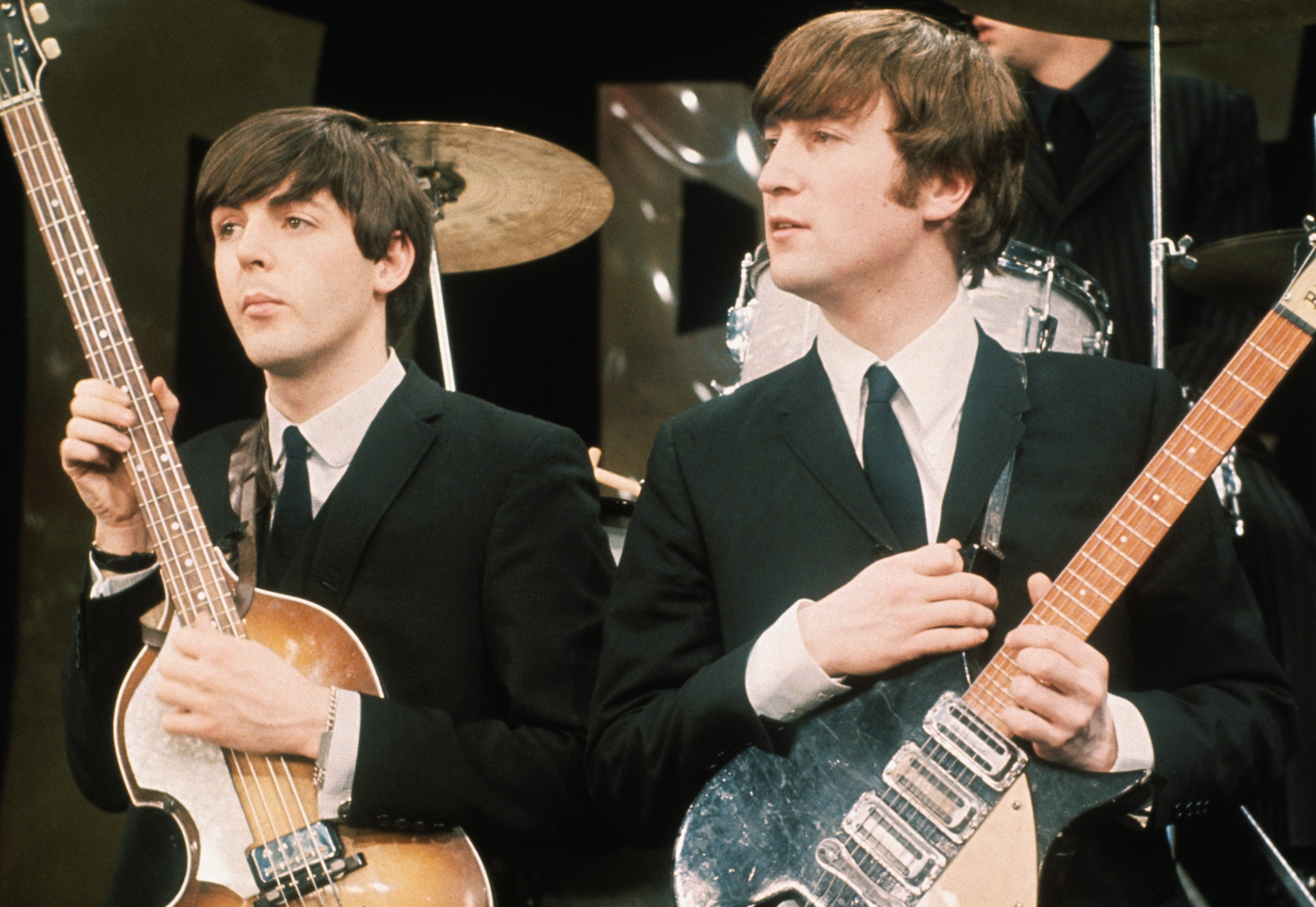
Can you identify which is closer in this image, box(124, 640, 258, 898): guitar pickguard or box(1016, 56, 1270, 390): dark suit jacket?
box(124, 640, 258, 898): guitar pickguard

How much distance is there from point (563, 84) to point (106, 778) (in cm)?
352

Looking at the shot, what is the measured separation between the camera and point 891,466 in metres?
2.02

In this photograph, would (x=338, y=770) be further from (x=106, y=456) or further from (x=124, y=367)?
(x=124, y=367)

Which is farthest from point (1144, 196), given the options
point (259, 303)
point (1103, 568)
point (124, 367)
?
point (124, 367)

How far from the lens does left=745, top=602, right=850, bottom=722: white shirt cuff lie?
1797mm

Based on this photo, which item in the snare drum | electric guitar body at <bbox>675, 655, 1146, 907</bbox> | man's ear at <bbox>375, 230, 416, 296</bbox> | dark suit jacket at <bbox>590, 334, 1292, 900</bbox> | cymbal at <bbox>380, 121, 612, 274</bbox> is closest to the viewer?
electric guitar body at <bbox>675, 655, 1146, 907</bbox>

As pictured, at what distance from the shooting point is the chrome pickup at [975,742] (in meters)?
1.67

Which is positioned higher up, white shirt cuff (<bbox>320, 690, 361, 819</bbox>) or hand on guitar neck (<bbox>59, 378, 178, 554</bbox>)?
hand on guitar neck (<bbox>59, 378, 178, 554</bbox>)

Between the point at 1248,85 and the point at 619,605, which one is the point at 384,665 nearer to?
the point at 619,605

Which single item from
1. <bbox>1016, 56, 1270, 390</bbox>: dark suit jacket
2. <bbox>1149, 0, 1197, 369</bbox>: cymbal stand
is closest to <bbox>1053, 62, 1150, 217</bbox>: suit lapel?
<bbox>1016, 56, 1270, 390</bbox>: dark suit jacket

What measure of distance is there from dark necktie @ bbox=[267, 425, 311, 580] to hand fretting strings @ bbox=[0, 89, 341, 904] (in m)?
0.21

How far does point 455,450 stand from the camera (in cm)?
249

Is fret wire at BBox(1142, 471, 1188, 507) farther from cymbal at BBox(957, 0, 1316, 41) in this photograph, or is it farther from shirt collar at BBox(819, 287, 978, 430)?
cymbal at BBox(957, 0, 1316, 41)

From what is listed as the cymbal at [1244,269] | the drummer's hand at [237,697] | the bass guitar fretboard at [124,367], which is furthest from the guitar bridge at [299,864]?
the cymbal at [1244,269]
